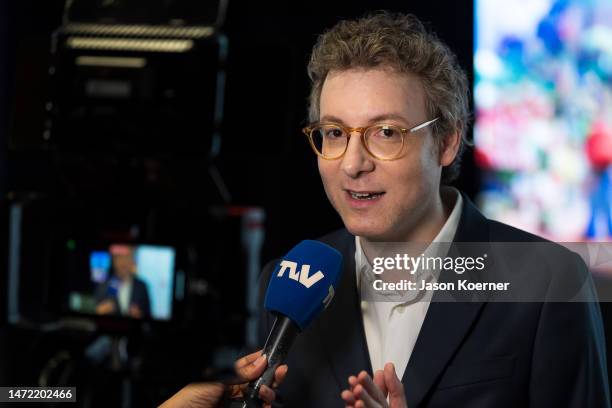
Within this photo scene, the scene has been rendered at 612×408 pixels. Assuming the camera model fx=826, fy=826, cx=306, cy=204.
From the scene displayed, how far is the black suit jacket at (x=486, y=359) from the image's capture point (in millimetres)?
1146

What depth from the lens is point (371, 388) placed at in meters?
0.92

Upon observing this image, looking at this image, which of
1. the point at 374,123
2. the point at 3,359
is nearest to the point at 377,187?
the point at 374,123

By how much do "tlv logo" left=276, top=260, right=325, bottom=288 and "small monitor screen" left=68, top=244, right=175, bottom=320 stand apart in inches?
27.9

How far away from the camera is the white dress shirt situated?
1216mm

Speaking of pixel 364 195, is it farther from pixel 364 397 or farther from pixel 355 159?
pixel 364 397

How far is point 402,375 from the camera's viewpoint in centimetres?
119

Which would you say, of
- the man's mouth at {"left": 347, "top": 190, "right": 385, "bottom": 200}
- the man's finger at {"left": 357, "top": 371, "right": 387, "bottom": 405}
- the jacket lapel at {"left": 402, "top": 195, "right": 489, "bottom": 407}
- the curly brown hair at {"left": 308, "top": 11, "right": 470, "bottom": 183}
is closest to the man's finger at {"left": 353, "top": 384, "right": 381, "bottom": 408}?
the man's finger at {"left": 357, "top": 371, "right": 387, "bottom": 405}

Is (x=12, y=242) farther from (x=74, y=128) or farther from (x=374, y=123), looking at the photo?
(x=374, y=123)

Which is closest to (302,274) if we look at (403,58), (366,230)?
(366,230)

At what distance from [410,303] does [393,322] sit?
1.5 inches

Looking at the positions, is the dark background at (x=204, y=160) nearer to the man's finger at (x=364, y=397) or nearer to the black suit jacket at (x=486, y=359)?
the black suit jacket at (x=486, y=359)

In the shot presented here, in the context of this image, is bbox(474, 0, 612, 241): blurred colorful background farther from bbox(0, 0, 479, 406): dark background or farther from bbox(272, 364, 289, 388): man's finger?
bbox(272, 364, 289, 388): man's finger

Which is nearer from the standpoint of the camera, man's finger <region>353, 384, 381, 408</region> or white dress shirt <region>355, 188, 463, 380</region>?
man's finger <region>353, 384, 381, 408</region>


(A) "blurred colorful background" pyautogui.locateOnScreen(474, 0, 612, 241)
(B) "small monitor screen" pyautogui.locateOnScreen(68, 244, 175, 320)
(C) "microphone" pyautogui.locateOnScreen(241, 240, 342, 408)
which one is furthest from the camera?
(A) "blurred colorful background" pyautogui.locateOnScreen(474, 0, 612, 241)
